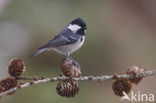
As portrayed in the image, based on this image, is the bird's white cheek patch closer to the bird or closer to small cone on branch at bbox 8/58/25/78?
the bird

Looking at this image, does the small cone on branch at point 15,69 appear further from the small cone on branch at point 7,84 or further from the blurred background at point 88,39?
the blurred background at point 88,39

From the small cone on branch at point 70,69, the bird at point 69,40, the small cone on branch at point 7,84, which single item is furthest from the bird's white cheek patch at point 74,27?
the small cone on branch at point 7,84

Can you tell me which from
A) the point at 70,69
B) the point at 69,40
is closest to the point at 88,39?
the point at 69,40

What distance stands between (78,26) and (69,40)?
0.35ft

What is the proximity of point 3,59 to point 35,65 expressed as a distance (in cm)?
35

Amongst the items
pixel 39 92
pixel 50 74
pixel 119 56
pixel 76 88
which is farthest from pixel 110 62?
pixel 76 88

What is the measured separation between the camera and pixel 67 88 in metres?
0.80

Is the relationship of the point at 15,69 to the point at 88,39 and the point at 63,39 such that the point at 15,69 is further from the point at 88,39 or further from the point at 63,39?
the point at 88,39

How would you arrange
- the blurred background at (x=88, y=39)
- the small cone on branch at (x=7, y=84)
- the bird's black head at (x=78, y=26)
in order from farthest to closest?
the blurred background at (x=88, y=39), the bird's black head at (x=78, y=26), the small cone on branch at (x=7, y=84)

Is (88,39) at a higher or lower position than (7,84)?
higher

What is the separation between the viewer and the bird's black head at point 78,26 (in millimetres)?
1286

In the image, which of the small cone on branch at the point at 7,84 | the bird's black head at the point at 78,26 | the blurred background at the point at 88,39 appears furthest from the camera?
the blurred background at the point at 88,39

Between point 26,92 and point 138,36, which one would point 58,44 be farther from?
point 138,36

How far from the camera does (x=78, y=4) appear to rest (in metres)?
3.08
